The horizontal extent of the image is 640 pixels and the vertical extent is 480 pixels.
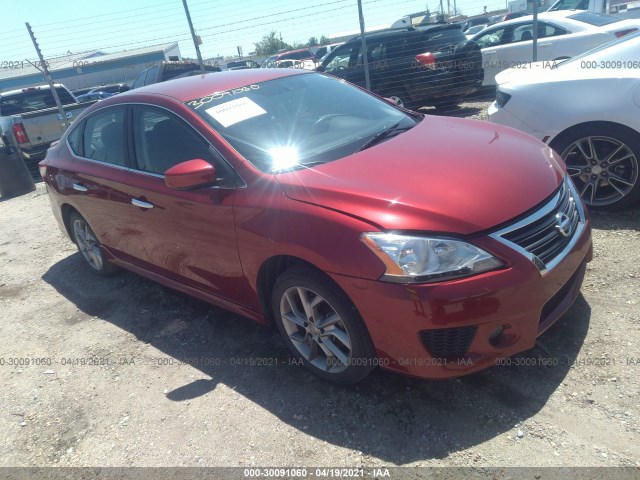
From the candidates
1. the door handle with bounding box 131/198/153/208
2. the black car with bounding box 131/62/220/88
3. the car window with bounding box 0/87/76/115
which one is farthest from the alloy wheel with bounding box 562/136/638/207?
the car window with bounding box 0/87/76/115

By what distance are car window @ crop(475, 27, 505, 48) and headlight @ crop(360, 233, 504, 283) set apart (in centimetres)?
943

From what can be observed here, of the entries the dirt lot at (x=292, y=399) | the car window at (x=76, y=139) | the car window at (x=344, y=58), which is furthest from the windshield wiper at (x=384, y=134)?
the car window at (x=344, y=58)

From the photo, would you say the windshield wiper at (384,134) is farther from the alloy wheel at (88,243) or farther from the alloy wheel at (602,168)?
the alloy wheel at (88,243)

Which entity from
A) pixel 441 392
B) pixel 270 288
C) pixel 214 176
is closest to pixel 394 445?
pixel 441 392

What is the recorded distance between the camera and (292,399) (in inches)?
109

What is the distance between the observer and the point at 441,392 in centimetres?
261

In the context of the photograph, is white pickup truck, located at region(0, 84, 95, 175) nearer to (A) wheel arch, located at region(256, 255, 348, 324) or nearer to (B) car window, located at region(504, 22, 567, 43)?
(A) wheel arch, located at region(256, 255, 348, 324)

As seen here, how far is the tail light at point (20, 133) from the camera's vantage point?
30.1 ft

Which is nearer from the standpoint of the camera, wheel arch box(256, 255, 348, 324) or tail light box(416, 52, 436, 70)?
wheel arch box(256, 255, 348, 324)

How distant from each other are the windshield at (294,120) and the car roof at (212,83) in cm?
8

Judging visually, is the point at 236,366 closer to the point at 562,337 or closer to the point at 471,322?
the point at 471,322

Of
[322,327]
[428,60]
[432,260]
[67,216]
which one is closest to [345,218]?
[432,260]

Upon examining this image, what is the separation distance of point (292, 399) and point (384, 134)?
1.75 meters

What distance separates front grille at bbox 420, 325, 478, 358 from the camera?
2.28 m
